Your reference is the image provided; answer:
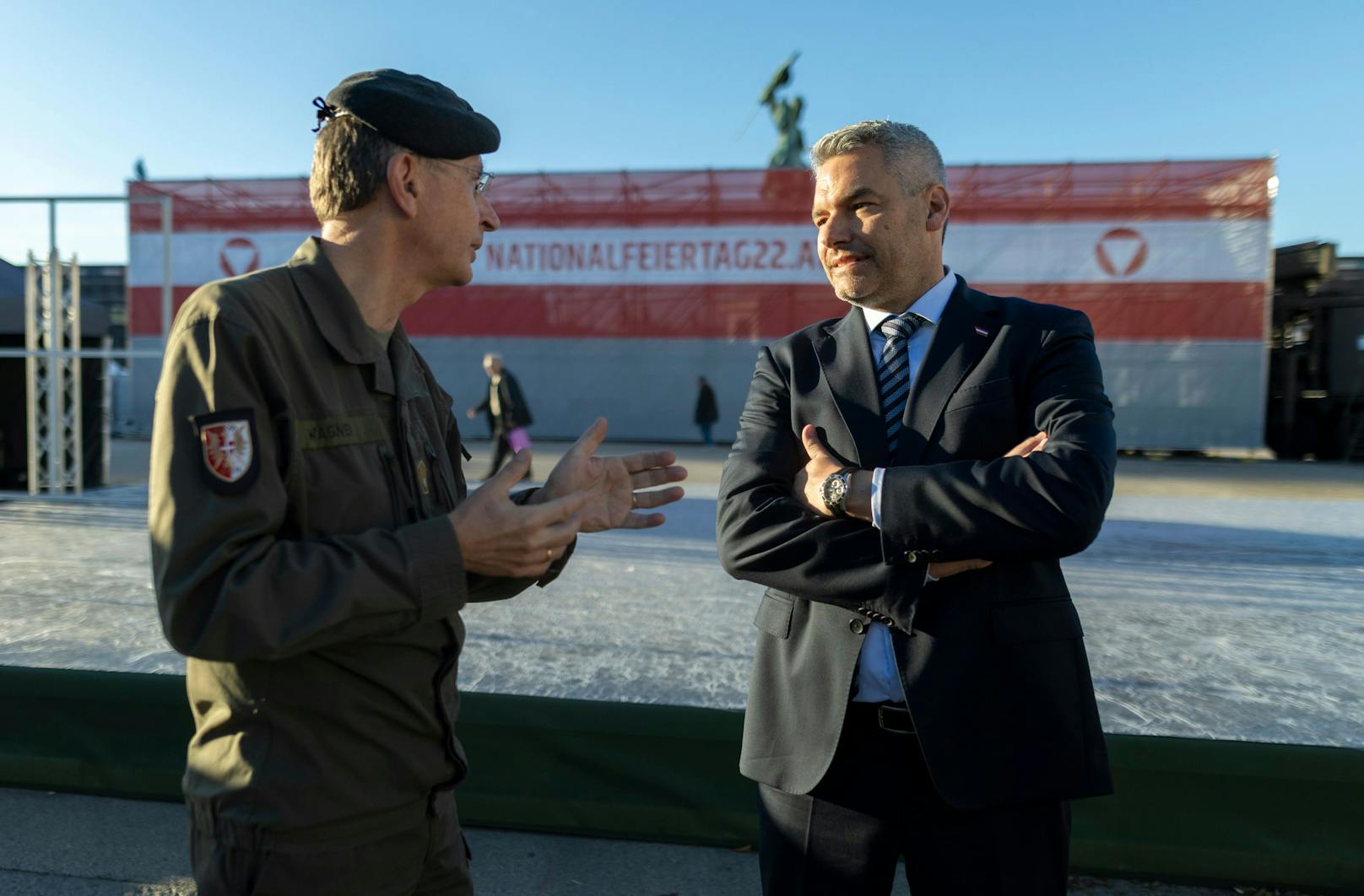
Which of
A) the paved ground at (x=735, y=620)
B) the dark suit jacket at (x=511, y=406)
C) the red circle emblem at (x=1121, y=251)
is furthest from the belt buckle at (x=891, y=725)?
the red circle emblem at (x=1121, y=251)

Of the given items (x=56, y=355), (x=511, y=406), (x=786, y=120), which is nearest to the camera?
(x=56, y=355)

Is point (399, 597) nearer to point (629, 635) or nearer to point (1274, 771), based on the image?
point (1274, 771)

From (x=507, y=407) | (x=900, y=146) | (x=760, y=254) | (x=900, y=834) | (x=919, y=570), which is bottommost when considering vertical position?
(x=900, y=834)

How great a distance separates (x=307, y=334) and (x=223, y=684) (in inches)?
18.8

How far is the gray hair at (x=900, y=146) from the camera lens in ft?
5.86

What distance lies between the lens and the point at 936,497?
1.55m

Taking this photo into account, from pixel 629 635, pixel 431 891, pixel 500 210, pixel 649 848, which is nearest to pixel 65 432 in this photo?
pixel 629 635

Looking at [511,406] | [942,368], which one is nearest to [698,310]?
[511,406]

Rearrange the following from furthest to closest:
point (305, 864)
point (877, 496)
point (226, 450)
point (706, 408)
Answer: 1. point (706, 408)
2. point (877, 496)
3. point (305, 864)
4. point (226, 450)

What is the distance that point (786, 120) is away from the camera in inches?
1074

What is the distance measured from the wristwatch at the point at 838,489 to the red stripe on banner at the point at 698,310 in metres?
17.1

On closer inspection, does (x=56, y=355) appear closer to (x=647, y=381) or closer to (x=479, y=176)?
(x=479, y=176)

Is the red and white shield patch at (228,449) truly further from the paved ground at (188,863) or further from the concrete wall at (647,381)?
the concrete wall at (647,381)

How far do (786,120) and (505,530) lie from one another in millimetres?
27918
